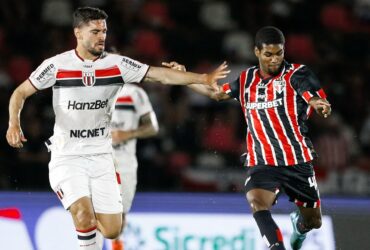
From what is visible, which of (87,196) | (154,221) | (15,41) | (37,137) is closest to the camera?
(87,196)

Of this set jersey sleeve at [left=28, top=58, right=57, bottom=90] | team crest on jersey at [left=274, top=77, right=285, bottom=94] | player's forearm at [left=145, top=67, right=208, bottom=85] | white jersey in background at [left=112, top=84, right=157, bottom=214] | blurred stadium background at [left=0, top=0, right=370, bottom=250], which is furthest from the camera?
blurred stadium background at [left=0, top=0, right=370, bottom=250]

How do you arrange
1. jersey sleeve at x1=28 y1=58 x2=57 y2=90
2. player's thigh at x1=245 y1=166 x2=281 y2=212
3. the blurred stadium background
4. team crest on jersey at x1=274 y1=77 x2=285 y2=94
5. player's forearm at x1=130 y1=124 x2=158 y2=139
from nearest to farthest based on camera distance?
jersey sleeve at x1=28 y1=58 x2=57 y2=90 → player's thigh at x1=245 y1=166 x2=281 y2=212 → team crest on jersey at x1=274 y1=77 x2=285 y2=94 → player's forearm at x1=130 y1=124 x2=158 y2=139 → the blurred stadium background

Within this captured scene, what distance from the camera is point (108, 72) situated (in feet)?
22.6

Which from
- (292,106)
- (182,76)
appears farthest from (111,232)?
(292,106)

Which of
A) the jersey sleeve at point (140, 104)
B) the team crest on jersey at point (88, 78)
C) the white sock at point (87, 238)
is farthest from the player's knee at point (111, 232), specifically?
the jersey sleeve at point (140, 104)

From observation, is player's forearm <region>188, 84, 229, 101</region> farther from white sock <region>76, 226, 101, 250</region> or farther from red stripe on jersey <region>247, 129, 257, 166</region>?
white sock <region>76, 226, 101, 250</region>

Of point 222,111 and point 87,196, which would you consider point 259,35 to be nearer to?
point 87,196

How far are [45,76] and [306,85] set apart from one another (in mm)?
1823

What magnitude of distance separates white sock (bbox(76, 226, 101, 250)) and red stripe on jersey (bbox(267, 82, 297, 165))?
58.3 inches

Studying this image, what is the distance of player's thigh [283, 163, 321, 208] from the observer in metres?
7.15

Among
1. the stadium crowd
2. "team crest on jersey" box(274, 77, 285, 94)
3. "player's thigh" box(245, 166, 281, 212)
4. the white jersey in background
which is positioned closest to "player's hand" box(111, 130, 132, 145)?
the white jersey in background

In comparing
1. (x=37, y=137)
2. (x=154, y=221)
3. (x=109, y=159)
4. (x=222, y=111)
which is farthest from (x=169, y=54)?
(x=109, y=159)

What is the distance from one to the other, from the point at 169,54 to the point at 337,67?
206 cm

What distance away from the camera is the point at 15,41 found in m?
11.9
